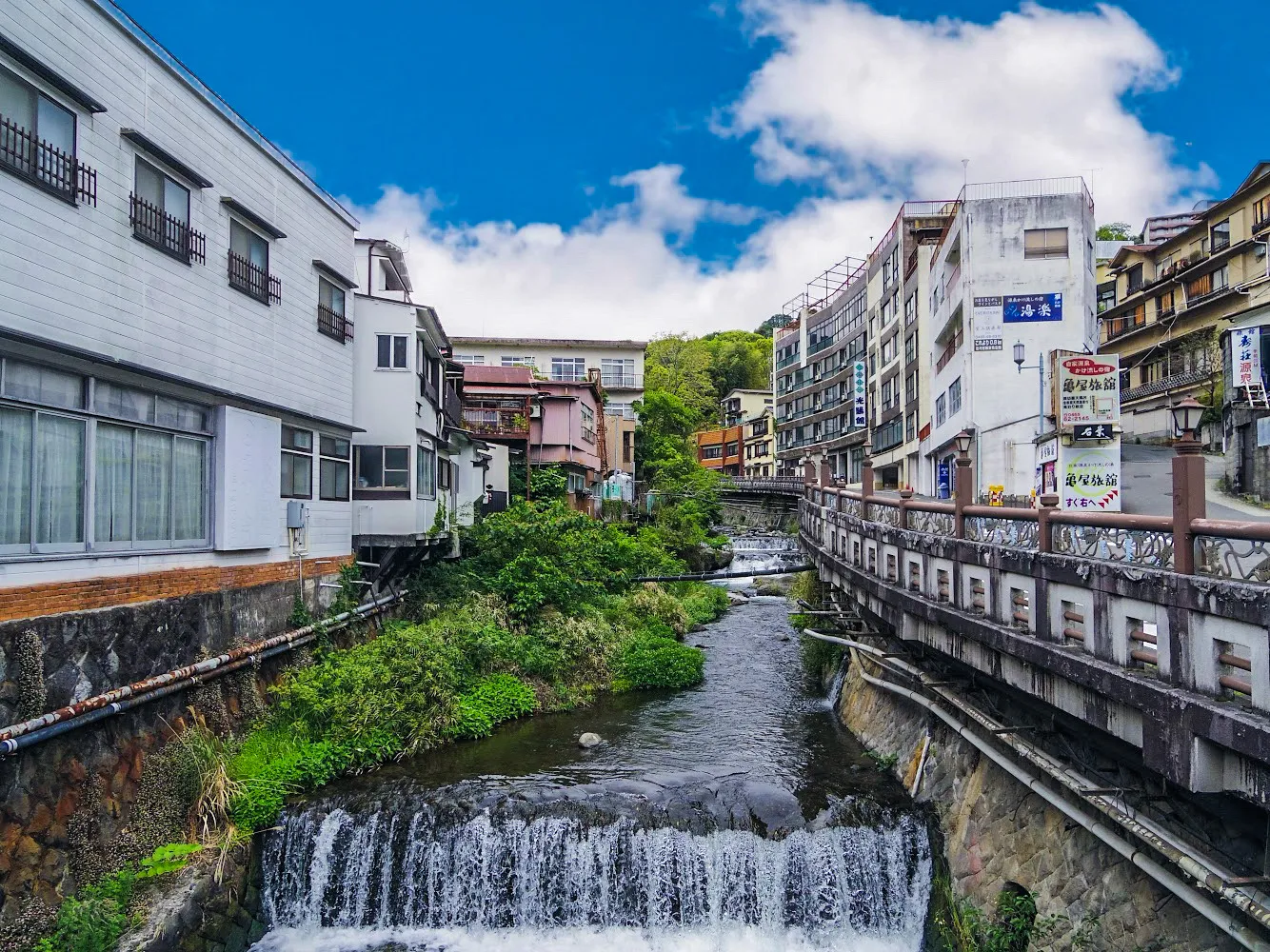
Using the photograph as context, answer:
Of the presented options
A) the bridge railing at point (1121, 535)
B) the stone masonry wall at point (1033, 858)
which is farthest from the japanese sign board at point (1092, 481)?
the bridge railing at point (1121, 535)

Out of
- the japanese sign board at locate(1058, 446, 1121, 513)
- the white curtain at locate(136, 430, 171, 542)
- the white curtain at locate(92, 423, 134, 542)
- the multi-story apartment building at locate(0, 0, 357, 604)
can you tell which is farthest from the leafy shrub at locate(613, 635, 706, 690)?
the white curtain at locate(92, 423, 134, 542)

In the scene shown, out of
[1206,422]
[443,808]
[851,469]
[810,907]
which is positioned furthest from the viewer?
[851,469]

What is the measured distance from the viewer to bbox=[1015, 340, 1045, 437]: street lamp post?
1128 inches

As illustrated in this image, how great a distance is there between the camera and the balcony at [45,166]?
409 inches

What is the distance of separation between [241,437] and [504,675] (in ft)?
31.0

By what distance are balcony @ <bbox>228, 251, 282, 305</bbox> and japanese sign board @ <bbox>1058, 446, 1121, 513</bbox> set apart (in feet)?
64.1

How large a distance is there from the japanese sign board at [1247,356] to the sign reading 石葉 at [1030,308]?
6.65 metres

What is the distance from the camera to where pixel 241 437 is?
1561 centimetres

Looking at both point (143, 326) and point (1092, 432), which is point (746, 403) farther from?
point (143, 326)

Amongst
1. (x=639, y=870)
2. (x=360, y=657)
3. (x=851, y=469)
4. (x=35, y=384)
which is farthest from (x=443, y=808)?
(x=851, y=469)

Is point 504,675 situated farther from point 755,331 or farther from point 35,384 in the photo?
point 755,331

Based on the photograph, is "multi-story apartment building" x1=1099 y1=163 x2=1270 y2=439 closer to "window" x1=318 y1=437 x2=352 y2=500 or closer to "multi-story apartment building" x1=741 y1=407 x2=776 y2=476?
"multi-story apartment building" x1=741 y1=407 x2=776 y2=476

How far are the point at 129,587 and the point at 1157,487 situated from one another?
3062cm

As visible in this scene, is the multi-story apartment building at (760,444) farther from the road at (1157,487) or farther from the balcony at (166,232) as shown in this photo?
the balcony at (166,232)
